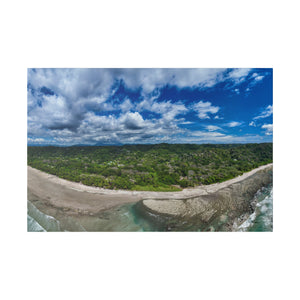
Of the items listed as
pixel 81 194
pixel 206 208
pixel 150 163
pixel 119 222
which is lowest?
pixel 119 222

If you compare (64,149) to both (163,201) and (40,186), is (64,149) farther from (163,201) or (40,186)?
(163,201)

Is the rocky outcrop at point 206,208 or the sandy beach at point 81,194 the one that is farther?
the sandy beach at point 81,194

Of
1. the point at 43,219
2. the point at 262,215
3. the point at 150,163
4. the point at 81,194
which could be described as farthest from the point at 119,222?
the point at 262,215

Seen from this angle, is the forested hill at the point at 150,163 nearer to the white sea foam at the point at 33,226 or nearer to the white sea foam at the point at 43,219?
the white sea foam at the point at 43,219

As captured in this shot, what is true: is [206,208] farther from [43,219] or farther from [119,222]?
[43,219]

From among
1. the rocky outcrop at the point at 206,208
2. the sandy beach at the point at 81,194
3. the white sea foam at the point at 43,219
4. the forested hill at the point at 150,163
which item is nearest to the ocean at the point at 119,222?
the white sea foam at the point at 43,219

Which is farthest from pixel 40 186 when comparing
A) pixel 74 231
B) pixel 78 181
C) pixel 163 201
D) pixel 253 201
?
pixel 253 201
